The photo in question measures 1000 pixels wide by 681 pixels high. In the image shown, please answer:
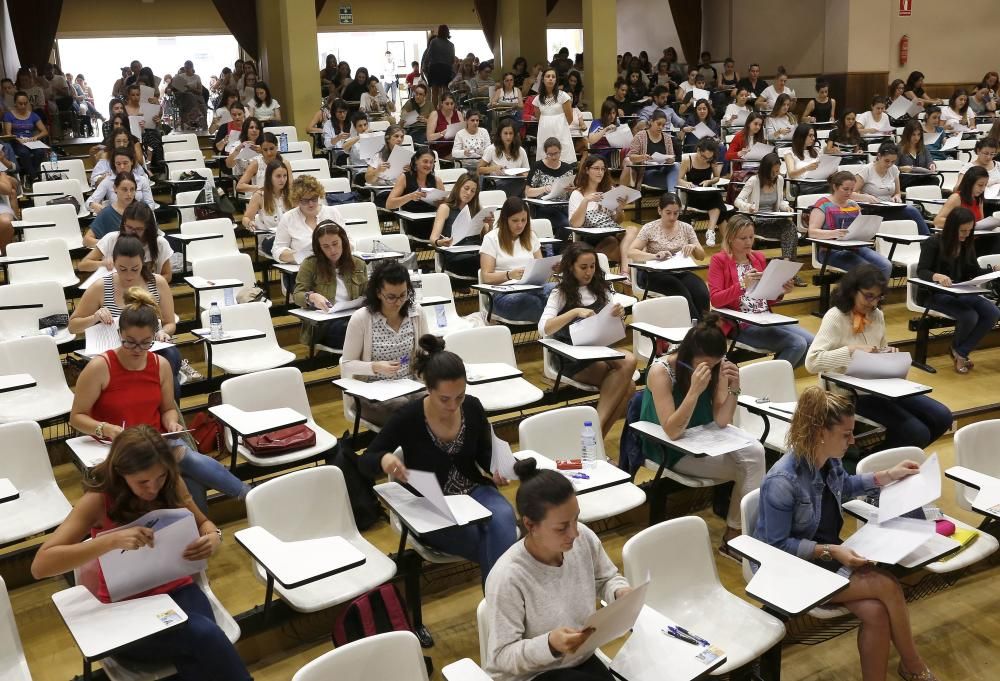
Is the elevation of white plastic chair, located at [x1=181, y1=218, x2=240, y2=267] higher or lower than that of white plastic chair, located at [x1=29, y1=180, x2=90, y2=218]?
lower

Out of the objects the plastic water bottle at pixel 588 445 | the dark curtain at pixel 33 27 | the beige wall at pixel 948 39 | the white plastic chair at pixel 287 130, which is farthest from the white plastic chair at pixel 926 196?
the dark curtain at pixel 33 27

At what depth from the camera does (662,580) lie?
3.38 meters

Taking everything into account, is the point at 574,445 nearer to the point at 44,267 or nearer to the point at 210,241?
the point at 210,241

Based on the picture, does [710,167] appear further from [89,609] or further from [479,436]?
[89,609]

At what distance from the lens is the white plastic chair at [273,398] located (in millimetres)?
4324

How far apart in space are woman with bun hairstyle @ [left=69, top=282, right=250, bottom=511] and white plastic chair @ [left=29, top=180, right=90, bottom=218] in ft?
15.3

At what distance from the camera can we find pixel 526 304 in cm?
610

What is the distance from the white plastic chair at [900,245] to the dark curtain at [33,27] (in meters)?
11.4

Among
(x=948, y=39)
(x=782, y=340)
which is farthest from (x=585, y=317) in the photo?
(x=948, y=39)

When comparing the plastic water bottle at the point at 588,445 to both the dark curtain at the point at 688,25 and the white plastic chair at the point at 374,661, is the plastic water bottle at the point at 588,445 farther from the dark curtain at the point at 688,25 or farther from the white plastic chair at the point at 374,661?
the dark curtain at the point at 688,25

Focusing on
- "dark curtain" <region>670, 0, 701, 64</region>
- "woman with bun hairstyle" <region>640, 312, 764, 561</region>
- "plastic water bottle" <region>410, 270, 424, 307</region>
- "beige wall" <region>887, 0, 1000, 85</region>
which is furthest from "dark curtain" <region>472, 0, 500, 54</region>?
"woman with bun hairstyle" <region>640, 312, 764, 561</region>

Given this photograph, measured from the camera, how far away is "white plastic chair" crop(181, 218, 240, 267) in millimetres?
7004

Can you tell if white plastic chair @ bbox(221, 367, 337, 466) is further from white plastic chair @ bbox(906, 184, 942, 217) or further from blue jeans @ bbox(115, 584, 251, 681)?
white plastic chair @ bbox(906, 184, 942, 217)

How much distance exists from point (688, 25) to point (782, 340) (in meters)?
13.6
